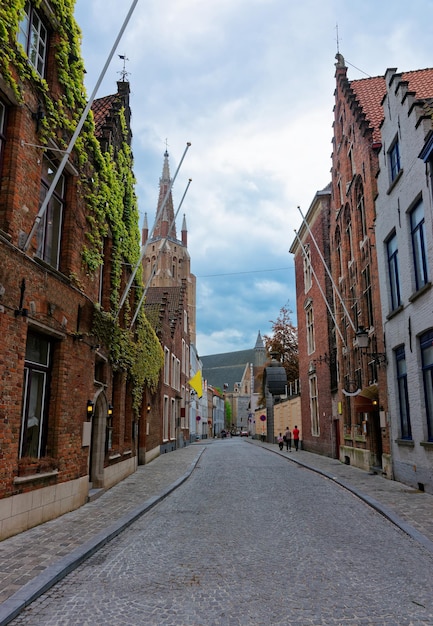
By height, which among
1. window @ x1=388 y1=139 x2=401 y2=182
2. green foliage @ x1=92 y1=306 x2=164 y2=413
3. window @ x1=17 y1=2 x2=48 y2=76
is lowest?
green foliage @ x1=92 y1=306 x2=164 y2=413

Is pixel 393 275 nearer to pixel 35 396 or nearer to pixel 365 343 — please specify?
pixel 365 343

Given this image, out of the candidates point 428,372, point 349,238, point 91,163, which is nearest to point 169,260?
point 349,238

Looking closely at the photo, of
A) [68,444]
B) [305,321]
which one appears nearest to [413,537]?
[68,444]

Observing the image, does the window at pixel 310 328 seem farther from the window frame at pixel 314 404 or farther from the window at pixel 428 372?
the window at pixel 428 372

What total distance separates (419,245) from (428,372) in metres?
3.04

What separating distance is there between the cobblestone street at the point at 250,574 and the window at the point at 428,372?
122 inches

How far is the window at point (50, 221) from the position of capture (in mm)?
9125

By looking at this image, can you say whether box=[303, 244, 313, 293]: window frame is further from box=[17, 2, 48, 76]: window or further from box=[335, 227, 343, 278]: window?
box=[17, 2, 48, 76]: window

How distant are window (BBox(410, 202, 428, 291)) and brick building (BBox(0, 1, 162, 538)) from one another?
24.6 ft

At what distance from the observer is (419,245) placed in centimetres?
1245

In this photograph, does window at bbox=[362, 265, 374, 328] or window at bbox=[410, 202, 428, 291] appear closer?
window at bbox=[410, 202, 428, 291]

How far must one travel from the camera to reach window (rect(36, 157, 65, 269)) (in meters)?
9.12

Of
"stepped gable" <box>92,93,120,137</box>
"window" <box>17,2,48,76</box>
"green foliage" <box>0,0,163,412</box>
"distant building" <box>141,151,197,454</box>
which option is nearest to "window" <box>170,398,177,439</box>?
"distant building" <box>141,151,197,454</box>

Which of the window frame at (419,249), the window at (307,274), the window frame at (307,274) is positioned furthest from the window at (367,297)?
the window at (307,274)
